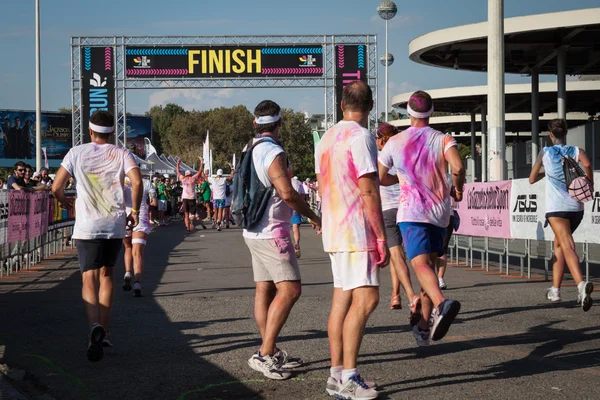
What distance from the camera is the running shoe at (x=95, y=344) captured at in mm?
6383

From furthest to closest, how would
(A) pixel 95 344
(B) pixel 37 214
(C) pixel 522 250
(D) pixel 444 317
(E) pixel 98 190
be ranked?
(B) pixel 37 214 < (C) pixel 522 250 < (E) pixel 98 190 < (A) pixel 95 344 < (D) pixel 444 317

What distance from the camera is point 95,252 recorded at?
687cm

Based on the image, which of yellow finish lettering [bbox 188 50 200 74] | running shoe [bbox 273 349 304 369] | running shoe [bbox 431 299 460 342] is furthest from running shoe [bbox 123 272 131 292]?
yellow finish lettering [bbox 188 50 200 74]

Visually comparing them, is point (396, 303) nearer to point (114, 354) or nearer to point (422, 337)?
point (422, 337)

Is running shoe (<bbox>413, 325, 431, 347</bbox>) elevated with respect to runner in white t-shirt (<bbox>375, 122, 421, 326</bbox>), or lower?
lower

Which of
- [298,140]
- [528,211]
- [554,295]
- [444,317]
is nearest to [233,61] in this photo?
[528,211]

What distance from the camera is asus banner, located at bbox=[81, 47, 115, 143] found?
36125 millimetres

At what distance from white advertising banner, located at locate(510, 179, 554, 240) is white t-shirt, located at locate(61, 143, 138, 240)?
268 inches

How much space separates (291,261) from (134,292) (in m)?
5.17

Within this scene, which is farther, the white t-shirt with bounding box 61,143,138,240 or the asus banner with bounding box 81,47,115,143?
the asus banner with bounding box 81,47,115,143

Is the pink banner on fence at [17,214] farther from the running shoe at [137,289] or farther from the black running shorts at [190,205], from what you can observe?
the black running shorts at [190,205]

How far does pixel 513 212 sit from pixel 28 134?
78.0 meters

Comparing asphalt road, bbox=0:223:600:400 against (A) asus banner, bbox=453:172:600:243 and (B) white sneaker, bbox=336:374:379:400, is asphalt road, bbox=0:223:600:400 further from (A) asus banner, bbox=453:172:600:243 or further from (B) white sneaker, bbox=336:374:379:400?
(A) asus banner, bbox=453:172:600:243

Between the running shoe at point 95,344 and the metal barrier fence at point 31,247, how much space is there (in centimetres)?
703
